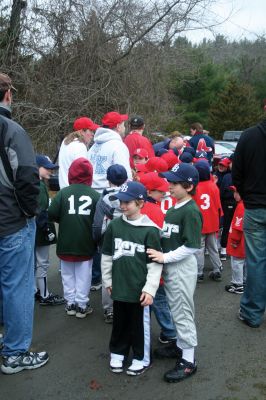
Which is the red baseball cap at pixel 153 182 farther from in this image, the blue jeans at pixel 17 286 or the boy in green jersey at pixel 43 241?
the boy in green jersey at pixel 43 241

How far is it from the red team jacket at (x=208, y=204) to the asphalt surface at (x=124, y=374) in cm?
116

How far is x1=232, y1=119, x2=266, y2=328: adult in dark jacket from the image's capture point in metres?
4.41

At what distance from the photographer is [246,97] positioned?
128 ft

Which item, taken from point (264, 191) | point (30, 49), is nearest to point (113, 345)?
point (264, 191)

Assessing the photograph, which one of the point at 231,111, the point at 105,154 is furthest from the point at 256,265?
the point at 231,111

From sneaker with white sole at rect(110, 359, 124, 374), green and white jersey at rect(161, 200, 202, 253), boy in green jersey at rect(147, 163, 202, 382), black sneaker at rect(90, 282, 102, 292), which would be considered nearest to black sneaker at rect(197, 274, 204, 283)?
black sneaker at rect(90, 282, 102, 292)

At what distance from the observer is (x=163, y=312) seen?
4.01 m

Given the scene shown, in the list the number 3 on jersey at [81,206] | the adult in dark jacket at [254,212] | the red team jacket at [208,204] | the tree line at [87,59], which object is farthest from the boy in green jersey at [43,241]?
the tree line at [87,59]

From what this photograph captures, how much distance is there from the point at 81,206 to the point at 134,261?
1281 mm

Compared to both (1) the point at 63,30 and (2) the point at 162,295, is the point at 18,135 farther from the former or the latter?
(1) the point at 63,30

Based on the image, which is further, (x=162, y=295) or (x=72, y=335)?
(x=72, y=335)

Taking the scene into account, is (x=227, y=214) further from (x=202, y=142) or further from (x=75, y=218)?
(x=75, y=218)

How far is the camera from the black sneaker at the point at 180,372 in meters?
3.49

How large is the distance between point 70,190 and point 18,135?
4.35 feet
